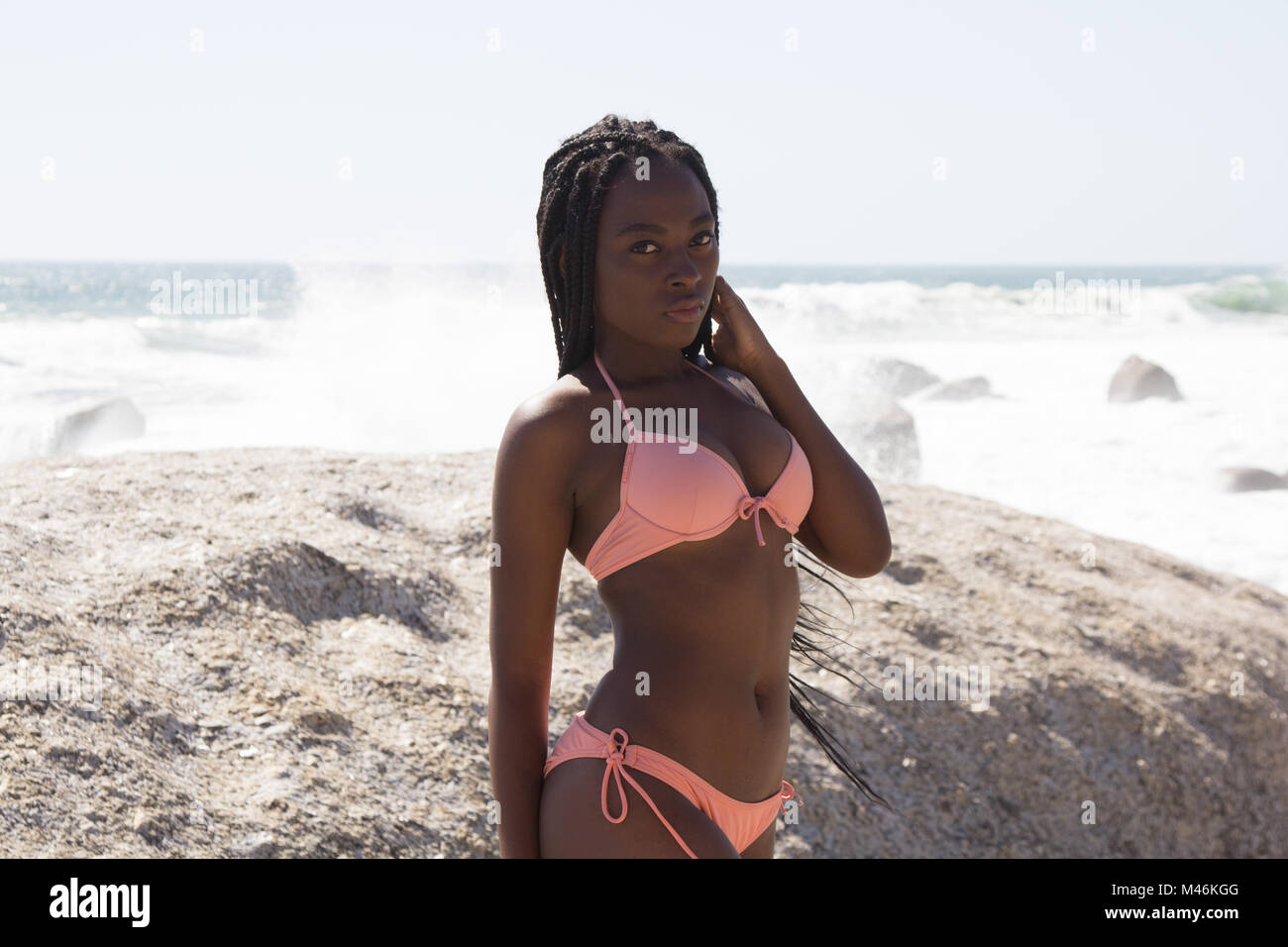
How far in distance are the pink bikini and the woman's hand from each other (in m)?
0.41

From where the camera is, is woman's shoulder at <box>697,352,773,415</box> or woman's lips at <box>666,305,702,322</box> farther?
woman's shoulder at <box>697,352,773,415</box>

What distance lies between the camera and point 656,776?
198 cm

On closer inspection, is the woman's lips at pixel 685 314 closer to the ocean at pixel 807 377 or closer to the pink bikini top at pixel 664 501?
the pink bikini top at pixel 664 501

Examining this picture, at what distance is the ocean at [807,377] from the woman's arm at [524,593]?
374 inches

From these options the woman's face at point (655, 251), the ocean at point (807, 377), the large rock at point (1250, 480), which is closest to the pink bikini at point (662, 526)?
the woman's face at point (655, 251)

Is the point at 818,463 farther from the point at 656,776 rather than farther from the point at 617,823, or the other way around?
the point at 617,823

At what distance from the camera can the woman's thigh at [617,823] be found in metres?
1.92

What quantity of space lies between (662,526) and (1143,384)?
1966 centimetres

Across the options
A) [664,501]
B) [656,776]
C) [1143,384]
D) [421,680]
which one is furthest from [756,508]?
[1143,384]

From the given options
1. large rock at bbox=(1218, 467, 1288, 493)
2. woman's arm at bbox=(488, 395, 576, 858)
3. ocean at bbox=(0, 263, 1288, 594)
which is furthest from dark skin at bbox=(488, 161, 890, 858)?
large rock at bbox=(1218, 467, 1288, 493)

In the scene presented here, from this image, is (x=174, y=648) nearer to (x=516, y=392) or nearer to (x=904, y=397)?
(x=516, y=392)

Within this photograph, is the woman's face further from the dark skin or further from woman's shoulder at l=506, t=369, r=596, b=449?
woman's shoulder at l=506, t=369, r=596, b=449

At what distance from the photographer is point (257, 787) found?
3.18m

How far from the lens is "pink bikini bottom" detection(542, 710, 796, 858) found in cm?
196
